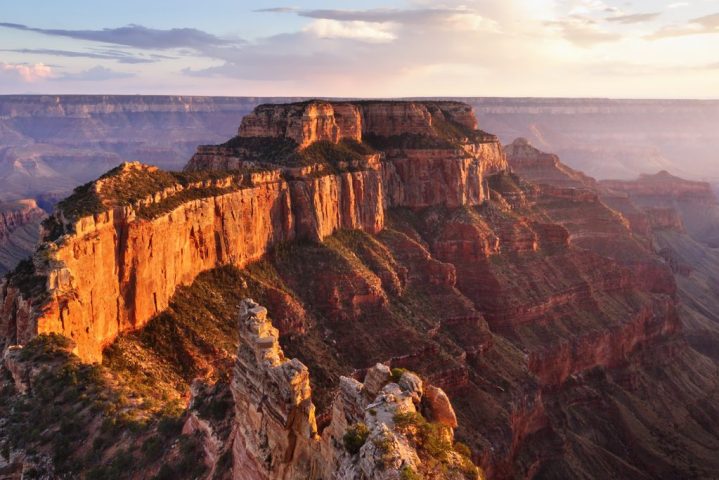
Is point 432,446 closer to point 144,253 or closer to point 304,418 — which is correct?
point 304,418

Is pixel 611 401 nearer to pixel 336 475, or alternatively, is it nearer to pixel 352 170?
pixel 352 170

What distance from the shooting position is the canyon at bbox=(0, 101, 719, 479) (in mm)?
29156

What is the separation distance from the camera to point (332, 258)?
7844cm

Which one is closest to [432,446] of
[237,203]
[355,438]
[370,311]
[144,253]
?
[355,438]

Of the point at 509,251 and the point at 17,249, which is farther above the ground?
the point at 509,251

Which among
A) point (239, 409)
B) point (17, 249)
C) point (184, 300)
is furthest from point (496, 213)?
point (17, 249)

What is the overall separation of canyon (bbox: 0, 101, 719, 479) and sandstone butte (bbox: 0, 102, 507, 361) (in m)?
0.28

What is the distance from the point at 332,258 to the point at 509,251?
33.8 m

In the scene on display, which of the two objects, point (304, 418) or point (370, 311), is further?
point (370, 311)

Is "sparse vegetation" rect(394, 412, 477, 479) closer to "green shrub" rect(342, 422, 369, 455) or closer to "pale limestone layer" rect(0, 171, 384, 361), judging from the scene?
"green shrub" rect(342, 422, 369, 455)

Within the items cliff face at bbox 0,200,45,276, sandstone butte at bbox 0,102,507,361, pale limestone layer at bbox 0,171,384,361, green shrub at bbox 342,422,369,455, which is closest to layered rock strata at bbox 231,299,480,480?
green shrub at bbox 342,422,369,455

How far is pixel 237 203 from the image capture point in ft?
229

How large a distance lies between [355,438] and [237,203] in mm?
50630

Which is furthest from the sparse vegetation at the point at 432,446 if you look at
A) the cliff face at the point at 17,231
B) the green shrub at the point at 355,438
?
the cliff face at the point at 17,231
